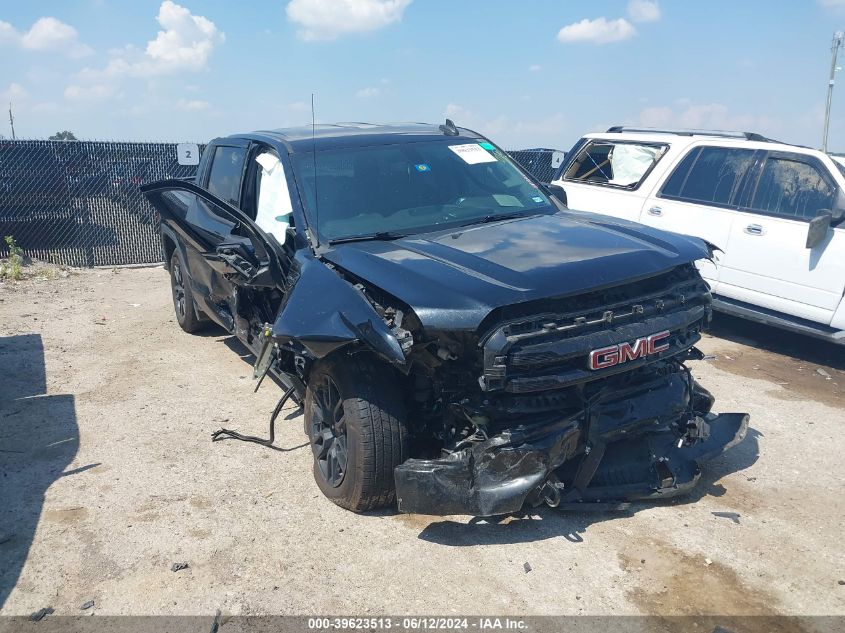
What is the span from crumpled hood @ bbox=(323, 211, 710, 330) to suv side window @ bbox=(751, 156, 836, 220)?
300 centimetres

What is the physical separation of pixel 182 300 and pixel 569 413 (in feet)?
16.5

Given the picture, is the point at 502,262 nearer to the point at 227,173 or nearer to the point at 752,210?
the point at 227,173

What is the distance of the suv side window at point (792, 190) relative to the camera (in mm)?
6512

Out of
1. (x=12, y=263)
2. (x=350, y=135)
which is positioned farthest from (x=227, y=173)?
(x=12, y=263)

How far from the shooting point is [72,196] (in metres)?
10.9

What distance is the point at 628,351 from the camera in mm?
3455

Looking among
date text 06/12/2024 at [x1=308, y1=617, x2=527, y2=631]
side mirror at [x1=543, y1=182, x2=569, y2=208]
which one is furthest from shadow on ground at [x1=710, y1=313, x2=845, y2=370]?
date text 06/12/2024 at [x1=308, y1=617, x2=527, y2=631]

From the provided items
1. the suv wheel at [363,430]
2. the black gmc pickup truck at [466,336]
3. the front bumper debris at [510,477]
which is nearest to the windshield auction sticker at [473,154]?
the black gmc pickup truck at [466,336]

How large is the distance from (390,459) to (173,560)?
1.16m

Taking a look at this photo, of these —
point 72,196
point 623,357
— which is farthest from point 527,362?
point 72,196

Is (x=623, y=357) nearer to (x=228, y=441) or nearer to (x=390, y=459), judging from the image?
(x=390, y=459)

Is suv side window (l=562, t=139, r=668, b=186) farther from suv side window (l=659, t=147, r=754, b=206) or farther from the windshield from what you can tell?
the windshield

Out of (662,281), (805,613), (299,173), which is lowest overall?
(805,613)

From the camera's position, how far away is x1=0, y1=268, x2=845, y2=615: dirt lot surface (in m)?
3.21
